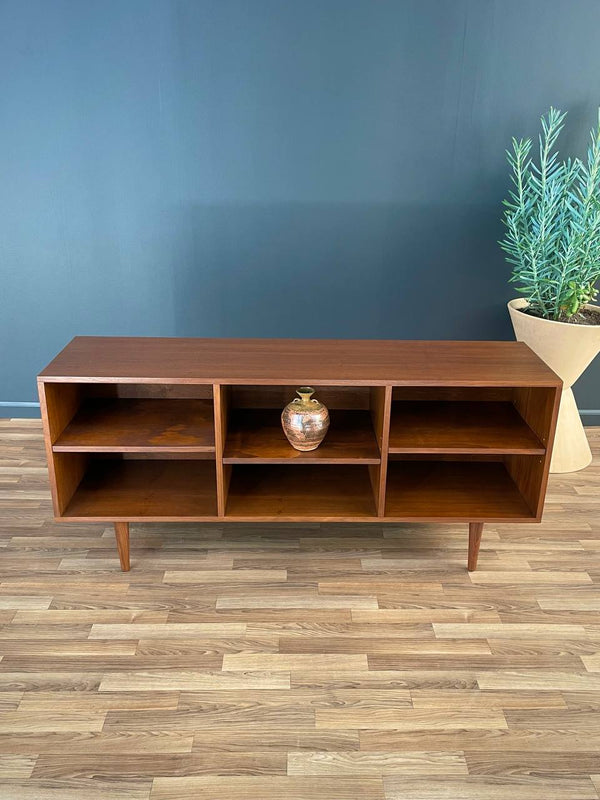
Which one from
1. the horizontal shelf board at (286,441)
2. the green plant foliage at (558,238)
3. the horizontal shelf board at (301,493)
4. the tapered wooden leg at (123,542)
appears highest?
the green plant foliage at (558,238)

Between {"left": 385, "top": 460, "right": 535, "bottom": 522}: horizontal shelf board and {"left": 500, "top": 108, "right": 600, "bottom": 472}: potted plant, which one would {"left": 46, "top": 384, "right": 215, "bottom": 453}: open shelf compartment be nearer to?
{"left": 385, "top": 460, "right": 535, "bottom": 522}: horizontal shelf board

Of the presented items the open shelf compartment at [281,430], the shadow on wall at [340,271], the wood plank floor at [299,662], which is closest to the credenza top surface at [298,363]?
the open shelf compartment at [281,430]

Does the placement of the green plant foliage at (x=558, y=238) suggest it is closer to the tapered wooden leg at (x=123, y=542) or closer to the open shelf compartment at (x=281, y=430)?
the open shelf compartment at (x=281, y=430)

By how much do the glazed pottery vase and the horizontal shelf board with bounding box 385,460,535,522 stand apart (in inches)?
10.7

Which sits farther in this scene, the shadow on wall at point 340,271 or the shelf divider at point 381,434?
the shadow on wall at point 340,271

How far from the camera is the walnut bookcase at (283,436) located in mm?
1556

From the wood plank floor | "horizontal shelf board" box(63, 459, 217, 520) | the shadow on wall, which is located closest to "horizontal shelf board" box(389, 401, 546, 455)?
the wood plank floor

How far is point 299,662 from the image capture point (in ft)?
4.81

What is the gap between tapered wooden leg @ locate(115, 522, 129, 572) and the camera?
1.71 metres

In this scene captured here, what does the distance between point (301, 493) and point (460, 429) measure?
43cm

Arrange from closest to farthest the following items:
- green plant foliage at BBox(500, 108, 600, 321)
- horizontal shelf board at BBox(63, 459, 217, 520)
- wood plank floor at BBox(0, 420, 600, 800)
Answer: wood plank floor at BBox(0, 420, 600, 800) < horizontal shelf board at BBox(63, 459, 217, 520) < green plant foliage at BBox(500, 108, 600, 321)

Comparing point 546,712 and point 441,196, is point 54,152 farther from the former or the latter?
point 546,712

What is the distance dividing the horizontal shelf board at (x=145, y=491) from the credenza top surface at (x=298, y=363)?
0.33 metres

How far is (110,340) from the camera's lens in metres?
1.79
